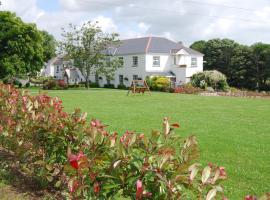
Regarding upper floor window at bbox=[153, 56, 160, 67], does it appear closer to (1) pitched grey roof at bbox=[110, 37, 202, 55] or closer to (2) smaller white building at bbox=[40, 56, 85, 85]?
(1) pitched grey roof at bbox=[110, 37, 202, 55]

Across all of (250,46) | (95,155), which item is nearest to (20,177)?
(95,155)

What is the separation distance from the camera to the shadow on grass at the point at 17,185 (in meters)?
4.98

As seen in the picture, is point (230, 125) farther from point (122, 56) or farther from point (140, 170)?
point (122, 56)

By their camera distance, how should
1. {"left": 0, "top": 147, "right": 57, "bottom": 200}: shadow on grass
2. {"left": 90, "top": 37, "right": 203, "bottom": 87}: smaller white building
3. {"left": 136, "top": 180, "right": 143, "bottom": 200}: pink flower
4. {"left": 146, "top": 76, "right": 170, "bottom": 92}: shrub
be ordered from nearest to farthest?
{"left": 136, "top": 180, "right": 143, "bottom": 200}: pink flower
{"left": 0, "top": 147, "right": 57, "bottom": 200}: shadow on grass
{"left": 146, "top": 76, "right": 170, "bottom": 92}: shrub
{"left": 90, "top": 37, "right": 203, "bottom": 87}: smaller white building

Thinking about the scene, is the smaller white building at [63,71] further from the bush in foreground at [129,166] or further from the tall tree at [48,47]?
the bush in foreground at [129,166]

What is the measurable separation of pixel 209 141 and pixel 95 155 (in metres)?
7.42

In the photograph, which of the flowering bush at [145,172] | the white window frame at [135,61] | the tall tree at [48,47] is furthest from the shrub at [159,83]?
the flowering bush at [145,172]

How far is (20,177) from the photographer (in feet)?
18.9

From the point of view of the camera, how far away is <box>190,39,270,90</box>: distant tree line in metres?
56.3

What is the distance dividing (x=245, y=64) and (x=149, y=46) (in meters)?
13.3

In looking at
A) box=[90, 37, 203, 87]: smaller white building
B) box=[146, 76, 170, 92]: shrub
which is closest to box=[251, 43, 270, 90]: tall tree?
box=[90, 37, 203, 87]: smaller white building

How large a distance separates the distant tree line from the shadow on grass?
52.7m

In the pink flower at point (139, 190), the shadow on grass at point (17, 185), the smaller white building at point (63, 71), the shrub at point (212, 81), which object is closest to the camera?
the pink flower at point (139, 190)

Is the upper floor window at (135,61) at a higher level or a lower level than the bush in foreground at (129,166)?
higher
